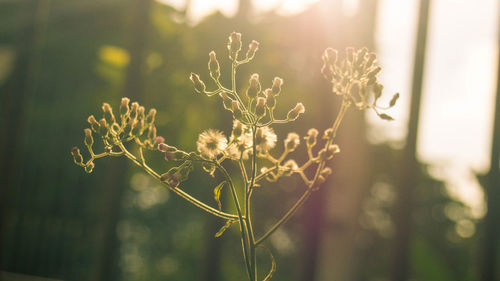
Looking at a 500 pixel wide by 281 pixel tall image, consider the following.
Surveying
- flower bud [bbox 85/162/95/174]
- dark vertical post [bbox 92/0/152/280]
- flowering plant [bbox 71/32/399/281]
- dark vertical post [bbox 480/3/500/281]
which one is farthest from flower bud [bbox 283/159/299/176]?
dark vertical post [bbox 480/3/500/281]

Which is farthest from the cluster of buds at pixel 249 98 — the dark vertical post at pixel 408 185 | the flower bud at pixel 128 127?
the dark vertical post at pixel 408 185

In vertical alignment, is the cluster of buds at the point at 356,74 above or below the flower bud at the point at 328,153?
above

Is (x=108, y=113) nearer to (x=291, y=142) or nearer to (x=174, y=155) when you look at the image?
(x=174, y=155)

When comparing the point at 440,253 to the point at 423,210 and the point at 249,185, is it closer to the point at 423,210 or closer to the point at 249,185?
the point at 423,210

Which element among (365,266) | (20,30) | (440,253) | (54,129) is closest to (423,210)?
(440,253)

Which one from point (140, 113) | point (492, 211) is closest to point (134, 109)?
point (140, 113)

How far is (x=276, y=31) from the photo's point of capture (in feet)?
9.36

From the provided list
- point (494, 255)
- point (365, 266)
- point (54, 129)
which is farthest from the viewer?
point (365, 266)

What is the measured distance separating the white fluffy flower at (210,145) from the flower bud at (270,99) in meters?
0.07

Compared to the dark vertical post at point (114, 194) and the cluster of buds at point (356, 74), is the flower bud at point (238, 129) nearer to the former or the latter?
the cluster of buds at point (356, 74)

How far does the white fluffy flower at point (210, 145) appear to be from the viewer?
0.51m

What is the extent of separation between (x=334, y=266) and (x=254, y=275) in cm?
263

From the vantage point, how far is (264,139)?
20.3 inches

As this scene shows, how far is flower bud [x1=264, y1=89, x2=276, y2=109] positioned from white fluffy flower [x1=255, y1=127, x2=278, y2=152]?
0.03 metres
